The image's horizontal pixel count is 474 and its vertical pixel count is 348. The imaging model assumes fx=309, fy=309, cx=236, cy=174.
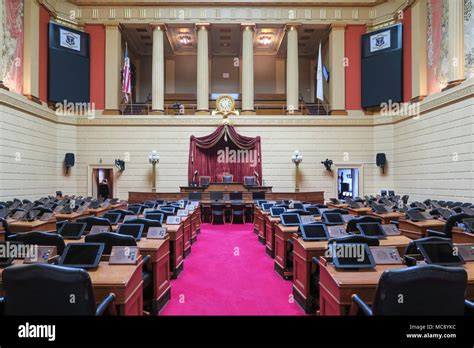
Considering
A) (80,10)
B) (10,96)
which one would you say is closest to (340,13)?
(80,10)

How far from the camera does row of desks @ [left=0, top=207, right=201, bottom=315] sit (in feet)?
7.70

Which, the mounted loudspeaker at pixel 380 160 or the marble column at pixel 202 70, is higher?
the marble column at pixel 202 70

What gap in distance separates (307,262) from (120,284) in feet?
6.76

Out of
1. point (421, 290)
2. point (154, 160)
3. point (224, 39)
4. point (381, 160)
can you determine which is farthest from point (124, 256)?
point (224, 39)

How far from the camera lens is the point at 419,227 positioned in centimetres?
545

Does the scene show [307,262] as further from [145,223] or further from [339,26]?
[339,26]

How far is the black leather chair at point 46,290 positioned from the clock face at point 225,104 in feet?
47.7

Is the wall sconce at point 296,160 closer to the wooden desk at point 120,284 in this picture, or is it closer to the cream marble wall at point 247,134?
the cream marble wall at point 247,134

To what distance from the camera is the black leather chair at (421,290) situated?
1.82m

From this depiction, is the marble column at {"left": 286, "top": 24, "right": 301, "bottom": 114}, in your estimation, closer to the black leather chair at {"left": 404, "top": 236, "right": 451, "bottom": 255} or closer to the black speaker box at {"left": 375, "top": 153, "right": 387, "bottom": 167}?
the black speaker box at {"left": 375, "top": 153, "right": 387, "bottom": 167}

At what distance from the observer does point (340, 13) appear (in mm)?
16141

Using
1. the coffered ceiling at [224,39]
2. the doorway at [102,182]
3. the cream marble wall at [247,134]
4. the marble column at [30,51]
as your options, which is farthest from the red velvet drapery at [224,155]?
the marble column at [30,51]

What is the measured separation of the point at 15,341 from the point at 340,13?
18.4 meters

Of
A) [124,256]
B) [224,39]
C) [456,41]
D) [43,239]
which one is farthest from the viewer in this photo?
[224,39]
